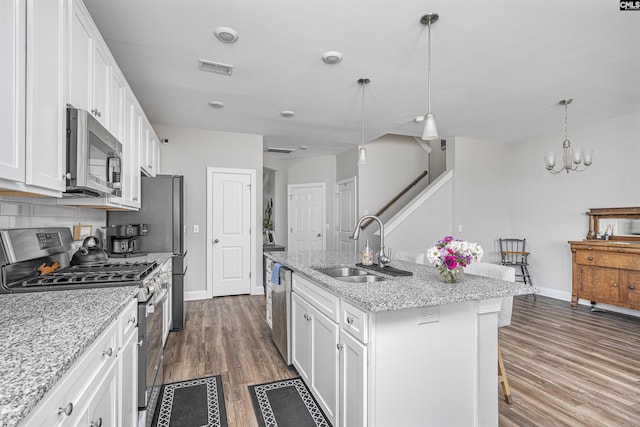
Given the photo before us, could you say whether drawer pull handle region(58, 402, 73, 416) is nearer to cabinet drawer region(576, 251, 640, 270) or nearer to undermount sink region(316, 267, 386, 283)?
undermount sink region(316, 267, 386, 283)

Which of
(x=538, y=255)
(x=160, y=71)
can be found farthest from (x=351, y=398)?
(x=538, y=255)

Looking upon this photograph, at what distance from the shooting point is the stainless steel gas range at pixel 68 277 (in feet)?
5.37

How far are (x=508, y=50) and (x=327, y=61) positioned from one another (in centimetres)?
149

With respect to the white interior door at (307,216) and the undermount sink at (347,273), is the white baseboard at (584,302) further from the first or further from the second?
the white interior door at (307,216)

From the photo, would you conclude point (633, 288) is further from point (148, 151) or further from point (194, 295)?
point (148, 151)

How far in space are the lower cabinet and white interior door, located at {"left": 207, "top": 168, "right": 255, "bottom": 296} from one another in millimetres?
3527

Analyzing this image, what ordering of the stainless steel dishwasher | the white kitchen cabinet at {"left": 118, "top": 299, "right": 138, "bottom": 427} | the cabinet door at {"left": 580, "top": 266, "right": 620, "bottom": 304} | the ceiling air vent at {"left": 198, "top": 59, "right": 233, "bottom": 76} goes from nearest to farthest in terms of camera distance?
the white kitchen cabinet at {"left": 118, "top": 299, "right": 138, "bottom": 427}, the stainless steel dishwasher, the ceiling air vent at {"left": 198, "top": 59, "right": 233, "bottom": 76}, the cabinet door at {"left": 580, "top": 266, "right": 620, "bottom": 304}

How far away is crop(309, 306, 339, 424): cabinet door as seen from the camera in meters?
1.86

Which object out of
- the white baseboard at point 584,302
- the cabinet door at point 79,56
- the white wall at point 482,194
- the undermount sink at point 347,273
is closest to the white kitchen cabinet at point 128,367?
the cabinet door at point 79,56

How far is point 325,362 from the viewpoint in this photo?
1995mm

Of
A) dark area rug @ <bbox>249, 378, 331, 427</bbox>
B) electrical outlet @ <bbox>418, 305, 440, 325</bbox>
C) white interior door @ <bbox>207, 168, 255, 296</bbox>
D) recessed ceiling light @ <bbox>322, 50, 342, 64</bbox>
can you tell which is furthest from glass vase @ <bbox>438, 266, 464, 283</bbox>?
white interior door @ <bbox>207, 168, 255, 296</bbox>

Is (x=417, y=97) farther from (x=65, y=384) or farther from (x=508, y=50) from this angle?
(x=65, y=384)

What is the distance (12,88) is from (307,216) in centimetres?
629

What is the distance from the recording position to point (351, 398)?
65.2 inches
